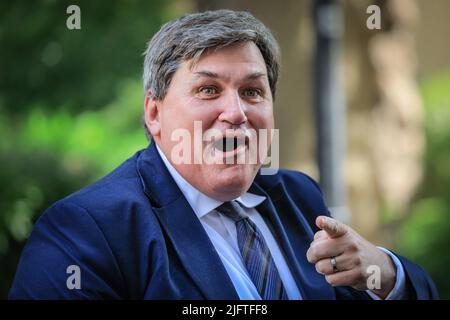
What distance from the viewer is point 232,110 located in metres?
2.03

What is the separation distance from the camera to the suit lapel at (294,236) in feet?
7.20

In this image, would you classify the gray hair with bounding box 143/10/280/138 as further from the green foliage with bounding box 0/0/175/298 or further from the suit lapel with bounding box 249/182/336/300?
the green foliage with bounding box 0/0/175/298

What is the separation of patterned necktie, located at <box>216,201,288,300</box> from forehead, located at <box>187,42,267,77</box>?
39cm

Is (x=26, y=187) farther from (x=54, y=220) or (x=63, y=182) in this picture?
(x=54, y=220)

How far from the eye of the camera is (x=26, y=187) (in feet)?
14.6

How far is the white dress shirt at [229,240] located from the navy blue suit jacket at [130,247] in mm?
25

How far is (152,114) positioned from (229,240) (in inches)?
16.8

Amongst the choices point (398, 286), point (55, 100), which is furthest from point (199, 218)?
point (55, 100)

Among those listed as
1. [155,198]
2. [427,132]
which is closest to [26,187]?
[155,198]

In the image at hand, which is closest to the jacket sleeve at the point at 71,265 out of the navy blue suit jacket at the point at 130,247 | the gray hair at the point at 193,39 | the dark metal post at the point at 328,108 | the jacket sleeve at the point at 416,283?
the navy blue suit jacket at the point at 130,247

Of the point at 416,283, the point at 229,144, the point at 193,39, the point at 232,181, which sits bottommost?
the point at 416,283

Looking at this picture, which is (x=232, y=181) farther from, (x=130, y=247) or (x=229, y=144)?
(x=130, y=247)

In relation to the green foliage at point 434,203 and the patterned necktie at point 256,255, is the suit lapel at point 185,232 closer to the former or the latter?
the patterned necktie at point 256,255

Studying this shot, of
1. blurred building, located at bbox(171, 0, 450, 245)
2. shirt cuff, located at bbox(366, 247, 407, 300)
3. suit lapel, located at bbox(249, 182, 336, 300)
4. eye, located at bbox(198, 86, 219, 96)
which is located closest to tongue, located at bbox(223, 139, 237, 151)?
eye, located at bbox(198, 86, 219, 96)
